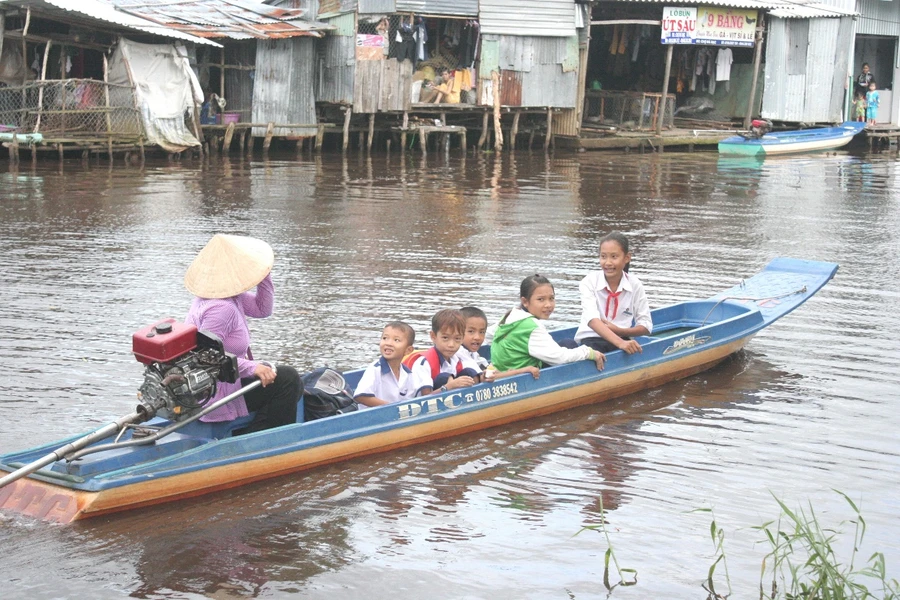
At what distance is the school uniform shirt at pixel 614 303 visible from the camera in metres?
7.52

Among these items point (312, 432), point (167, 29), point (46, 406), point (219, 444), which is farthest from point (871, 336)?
point (167, 29)

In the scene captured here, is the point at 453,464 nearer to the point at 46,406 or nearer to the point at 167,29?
the point at 46,406

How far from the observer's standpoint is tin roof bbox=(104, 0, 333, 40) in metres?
22.2

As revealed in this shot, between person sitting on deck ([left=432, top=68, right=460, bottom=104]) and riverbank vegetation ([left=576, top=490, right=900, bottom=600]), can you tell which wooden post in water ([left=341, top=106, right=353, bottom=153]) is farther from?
riverbank vegetation ([left=576, top=490, right=900, bottom=600])

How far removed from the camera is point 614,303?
24.8ft

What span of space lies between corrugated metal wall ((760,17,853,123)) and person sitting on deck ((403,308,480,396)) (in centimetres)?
2308

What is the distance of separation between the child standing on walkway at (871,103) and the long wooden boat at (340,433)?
2233cm

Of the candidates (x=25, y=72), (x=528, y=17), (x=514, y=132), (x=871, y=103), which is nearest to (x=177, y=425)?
(x=25, y=72)

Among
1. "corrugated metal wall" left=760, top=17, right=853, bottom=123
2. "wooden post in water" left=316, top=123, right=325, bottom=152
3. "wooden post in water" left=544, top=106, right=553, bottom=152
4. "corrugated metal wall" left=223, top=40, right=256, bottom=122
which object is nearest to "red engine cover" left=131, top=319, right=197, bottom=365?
"wooden post in water" left=316, top=123, right=325, bottom=152

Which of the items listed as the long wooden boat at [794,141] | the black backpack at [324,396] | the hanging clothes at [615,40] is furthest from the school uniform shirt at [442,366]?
the hanging clothes at [615,40]

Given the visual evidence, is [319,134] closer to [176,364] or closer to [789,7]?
[789,7]

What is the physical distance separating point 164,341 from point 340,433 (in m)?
1.35

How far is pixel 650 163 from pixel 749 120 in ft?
19.6

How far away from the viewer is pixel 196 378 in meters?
5.18
